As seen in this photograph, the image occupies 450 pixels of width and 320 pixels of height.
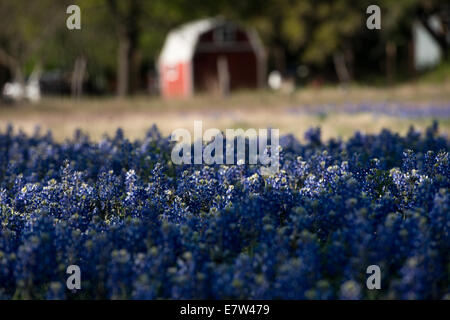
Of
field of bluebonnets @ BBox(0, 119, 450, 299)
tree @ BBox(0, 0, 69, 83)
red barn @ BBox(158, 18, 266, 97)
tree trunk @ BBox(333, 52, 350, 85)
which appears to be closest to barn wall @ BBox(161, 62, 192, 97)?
red barn @ BBox(158, 18, 266, 97)

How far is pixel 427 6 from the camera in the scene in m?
37.8

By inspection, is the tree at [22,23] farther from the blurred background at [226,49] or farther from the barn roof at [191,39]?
the barn roof at [191,39]

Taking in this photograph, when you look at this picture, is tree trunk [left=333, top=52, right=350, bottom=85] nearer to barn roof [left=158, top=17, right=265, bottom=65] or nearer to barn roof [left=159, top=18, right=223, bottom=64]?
barn roof [left=158, top=17, right=265, bottom=65]

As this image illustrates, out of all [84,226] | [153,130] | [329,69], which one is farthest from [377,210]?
[329,69]

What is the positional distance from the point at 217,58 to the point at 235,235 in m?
43.8

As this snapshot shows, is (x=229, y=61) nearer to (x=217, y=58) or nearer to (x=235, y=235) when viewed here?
(x=217, y=58)

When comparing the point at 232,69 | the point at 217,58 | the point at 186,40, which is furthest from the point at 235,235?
the point at 232,69

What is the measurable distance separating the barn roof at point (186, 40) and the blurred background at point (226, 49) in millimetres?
85

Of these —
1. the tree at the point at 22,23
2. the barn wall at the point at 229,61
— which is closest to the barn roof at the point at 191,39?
the barn wall at the point at 229,61

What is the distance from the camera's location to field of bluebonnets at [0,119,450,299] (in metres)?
3.84

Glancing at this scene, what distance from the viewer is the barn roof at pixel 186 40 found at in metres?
46.2
